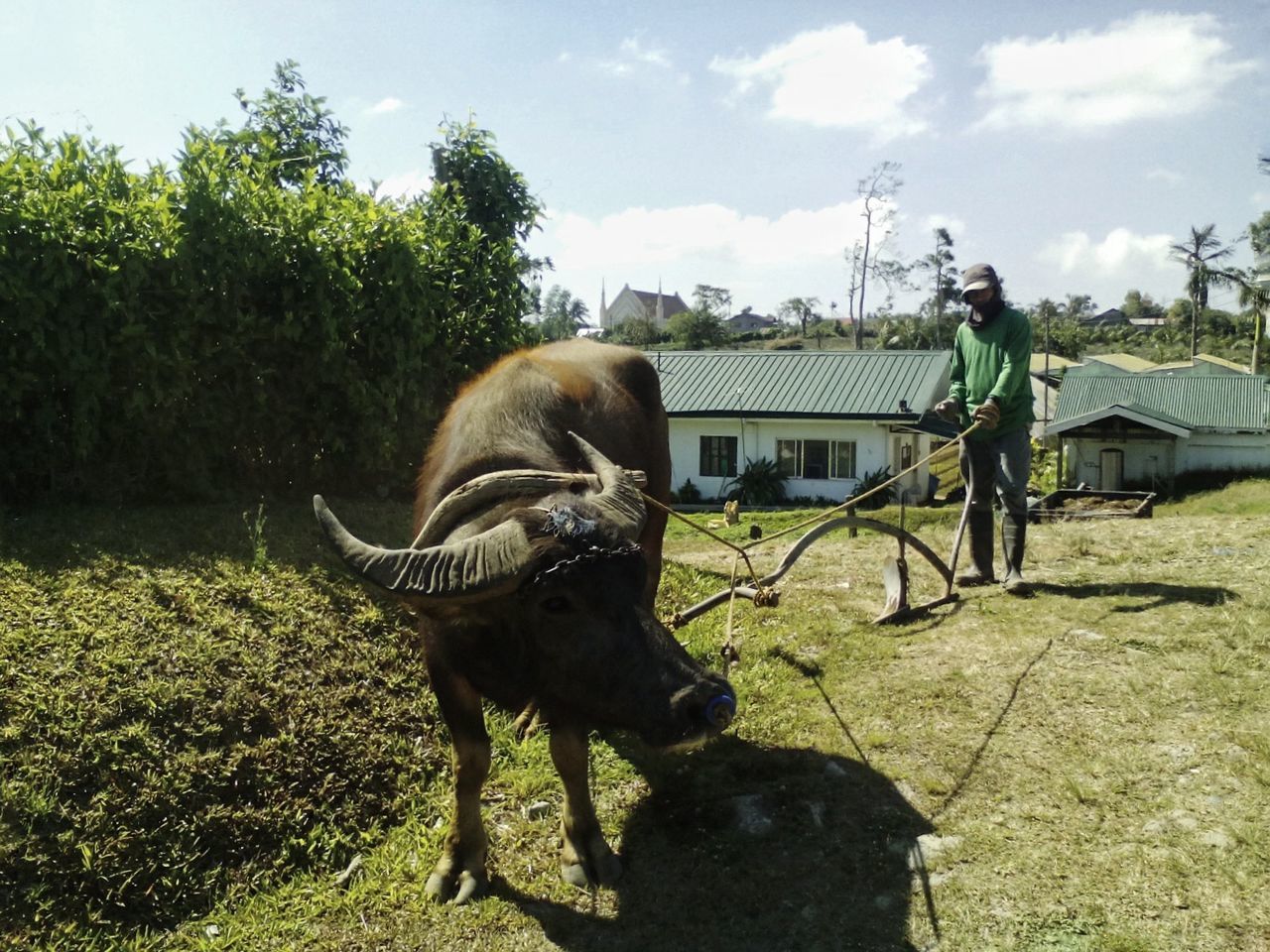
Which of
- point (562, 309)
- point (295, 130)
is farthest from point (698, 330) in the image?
point (295, 130)

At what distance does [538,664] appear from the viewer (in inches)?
143

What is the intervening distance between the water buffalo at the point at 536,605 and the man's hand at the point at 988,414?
3.14m

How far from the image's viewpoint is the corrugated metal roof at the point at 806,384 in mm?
29234

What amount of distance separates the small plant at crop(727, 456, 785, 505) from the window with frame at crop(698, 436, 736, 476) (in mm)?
716

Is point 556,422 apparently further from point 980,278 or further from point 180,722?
point 980,278

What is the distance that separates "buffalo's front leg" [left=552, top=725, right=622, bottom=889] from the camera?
4.11m

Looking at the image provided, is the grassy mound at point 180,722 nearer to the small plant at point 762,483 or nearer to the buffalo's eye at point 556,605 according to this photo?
the buffalo's eye at point 556,605

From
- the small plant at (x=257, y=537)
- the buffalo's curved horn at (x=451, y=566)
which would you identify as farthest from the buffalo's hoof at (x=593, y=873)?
the small plant at (x=257, y=537)

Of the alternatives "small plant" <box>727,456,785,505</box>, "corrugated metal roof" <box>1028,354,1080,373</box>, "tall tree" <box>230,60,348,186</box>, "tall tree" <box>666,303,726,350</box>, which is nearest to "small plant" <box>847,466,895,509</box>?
"small plant" <box>727,456,785,505</box>

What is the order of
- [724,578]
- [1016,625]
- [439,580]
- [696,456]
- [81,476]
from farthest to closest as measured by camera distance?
[696,456] → [724,578] → [81,476] → [1016,625] → [439,580]

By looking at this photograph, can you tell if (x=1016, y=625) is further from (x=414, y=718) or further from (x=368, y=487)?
(x=368, y=487)

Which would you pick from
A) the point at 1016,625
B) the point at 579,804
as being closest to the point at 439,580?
the point at 579,804

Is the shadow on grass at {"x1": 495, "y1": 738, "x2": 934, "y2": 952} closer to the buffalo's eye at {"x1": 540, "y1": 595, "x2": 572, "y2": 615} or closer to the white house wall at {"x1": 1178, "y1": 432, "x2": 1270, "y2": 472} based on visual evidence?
the buffalo's eye at {"x1": 540, "y1": 595, "x2": 572, "y2": 615}

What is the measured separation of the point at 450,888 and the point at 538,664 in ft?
4.01
